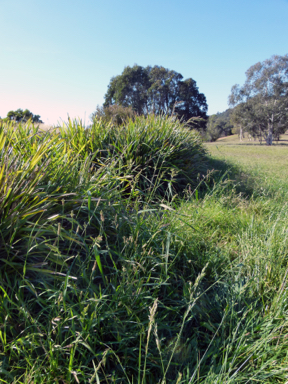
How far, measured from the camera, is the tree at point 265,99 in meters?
33.8

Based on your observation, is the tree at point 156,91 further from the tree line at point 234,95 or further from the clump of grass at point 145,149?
the clump of grass at point 145,149

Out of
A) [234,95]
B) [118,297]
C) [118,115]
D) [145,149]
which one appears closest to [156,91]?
[234,95]

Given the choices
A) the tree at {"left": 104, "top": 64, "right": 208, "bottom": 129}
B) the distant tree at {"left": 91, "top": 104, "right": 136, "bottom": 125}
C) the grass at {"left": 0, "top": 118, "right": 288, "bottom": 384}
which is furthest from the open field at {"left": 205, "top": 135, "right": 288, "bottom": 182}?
the tree at {"left": 104, "top": 64, "right": 208, "bottom": 129}

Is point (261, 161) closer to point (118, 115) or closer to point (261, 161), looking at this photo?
point (261, 161)

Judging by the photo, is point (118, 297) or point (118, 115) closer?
point (118, 297)

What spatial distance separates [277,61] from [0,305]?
1618 inches

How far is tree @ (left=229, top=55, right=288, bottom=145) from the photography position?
111ft

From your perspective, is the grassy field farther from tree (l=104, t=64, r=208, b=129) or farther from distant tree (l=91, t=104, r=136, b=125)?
tree (l=104, t=64, r=208, b=129)

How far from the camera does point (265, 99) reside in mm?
35438

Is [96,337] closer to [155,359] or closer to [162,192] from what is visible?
[155,359]

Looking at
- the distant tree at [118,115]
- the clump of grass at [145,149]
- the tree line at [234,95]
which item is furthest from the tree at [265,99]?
the clump of grass at [145,149]

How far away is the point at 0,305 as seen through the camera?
4.30 ft

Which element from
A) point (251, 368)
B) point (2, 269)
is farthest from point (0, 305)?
point (251, 368)

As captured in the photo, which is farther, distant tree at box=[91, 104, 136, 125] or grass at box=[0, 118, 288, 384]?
distant tree at box=[91, 104, 136, 125]
